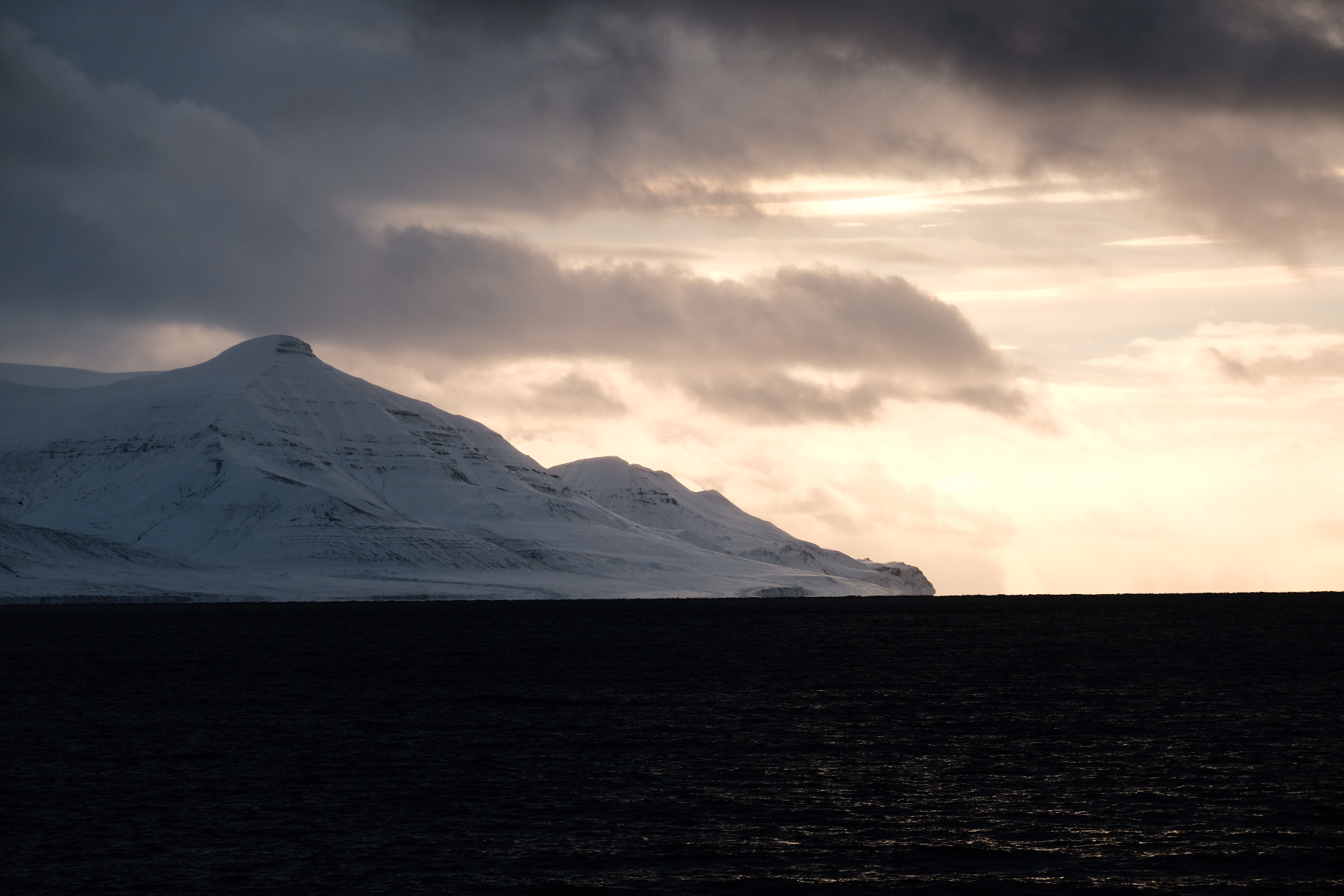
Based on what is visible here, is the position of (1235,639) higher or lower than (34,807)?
higher

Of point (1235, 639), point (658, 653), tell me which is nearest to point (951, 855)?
point (658, 653)

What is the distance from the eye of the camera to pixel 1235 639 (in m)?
155

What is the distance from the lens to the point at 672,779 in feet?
186

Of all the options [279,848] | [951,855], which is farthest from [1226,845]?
[279,848]

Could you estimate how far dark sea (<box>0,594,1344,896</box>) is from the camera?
41.7 meters

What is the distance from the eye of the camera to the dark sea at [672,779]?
4169cm

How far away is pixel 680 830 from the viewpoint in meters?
47.2

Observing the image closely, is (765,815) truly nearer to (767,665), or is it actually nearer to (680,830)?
(680,830)

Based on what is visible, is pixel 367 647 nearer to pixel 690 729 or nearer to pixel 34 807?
pixel 690 729

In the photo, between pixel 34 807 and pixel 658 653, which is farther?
pixel 658 653

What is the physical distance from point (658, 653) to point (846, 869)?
91.0 meters

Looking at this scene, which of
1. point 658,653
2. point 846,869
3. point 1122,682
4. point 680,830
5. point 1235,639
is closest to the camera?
point 846,869

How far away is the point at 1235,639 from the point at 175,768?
5068 inches

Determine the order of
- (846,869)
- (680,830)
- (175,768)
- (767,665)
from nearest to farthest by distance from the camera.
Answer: (846,869)
(680,830)
(175,768)
(767,665)
